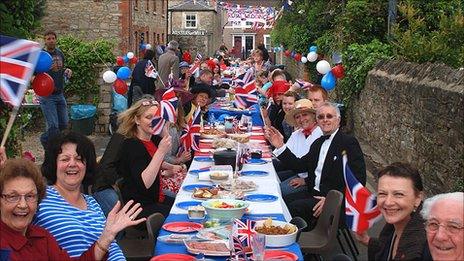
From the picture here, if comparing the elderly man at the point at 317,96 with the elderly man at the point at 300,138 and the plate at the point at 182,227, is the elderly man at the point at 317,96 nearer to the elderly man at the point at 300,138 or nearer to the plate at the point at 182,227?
the elderly man at the point at 300,138

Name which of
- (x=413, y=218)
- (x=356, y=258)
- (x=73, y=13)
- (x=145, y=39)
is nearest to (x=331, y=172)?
(x=356, y=258)

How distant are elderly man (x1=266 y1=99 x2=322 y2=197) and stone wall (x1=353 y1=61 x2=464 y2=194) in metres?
1.48

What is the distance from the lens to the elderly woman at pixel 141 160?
590cm

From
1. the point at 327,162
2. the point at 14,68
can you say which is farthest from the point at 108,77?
the point at 14,68

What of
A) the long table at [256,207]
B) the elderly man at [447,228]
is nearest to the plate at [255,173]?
the long table at [256,207]

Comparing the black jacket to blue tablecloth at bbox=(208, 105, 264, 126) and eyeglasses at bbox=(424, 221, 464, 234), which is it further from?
blue tablecloth at bbox=(208, 105, 264, 126)

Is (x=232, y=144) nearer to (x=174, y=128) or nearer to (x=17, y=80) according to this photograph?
(x=174, y=128)

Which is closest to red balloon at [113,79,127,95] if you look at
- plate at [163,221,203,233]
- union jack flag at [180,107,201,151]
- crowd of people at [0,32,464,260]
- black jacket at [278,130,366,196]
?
union jack flag at [180,107,201,151]

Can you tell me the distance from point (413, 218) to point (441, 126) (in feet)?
14.4

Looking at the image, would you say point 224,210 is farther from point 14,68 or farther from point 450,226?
point 450,226

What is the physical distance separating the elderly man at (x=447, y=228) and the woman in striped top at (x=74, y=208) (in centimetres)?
167

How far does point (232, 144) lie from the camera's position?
26.9ft

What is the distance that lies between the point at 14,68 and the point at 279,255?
6.22 feet

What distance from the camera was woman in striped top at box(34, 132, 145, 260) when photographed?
3977 mm
